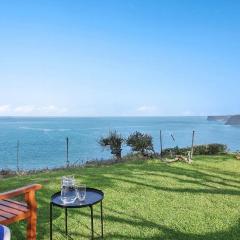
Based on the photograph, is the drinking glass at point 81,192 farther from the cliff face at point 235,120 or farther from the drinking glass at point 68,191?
the cliff face at point 235,120

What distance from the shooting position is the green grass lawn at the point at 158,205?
18.9ft

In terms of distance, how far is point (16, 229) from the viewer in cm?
605

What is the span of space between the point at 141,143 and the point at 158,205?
36.7 ft

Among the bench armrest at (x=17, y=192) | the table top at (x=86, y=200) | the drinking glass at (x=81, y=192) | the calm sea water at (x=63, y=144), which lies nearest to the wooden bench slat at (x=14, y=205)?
the bench armrest at (x=17, y=192)

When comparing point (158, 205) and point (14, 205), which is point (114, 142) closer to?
point (158, 205)

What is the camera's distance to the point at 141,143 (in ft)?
60.4

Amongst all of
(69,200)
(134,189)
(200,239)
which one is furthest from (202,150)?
(69,200)

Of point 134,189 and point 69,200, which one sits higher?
point 69,200

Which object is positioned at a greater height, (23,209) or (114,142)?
(23,209)

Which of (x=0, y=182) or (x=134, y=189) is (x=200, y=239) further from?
(x=0, y=182)

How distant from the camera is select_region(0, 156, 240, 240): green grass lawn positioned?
18.9 ft

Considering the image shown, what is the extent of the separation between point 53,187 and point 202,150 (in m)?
11.6

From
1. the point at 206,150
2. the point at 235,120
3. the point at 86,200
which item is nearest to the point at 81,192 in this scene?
the point at 86,200

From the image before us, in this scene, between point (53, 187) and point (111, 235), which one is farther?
point (53, 187)
